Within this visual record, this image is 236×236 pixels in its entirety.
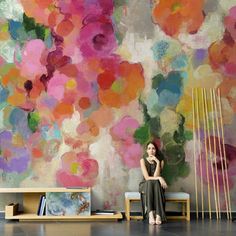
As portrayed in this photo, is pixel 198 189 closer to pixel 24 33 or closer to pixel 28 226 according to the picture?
pixel 28 226

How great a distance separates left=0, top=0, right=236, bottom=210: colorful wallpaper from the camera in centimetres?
615

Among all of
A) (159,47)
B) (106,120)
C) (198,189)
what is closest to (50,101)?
(106,120)

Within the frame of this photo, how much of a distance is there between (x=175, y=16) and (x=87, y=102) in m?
1.53

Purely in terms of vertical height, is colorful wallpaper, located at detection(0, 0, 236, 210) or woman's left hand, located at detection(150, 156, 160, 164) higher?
colorful wallpaper, located at detection(0, 0, 236, 210)

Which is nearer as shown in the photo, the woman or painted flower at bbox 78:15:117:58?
the woman

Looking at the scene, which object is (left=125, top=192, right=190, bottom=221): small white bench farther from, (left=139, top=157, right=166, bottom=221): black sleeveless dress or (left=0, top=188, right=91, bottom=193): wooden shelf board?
(left=0, top=188, right=91, bottom=193): wooden shelf board

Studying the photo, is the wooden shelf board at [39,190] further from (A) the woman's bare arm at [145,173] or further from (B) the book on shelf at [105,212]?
(A) the woman's bare arm at [145,173]

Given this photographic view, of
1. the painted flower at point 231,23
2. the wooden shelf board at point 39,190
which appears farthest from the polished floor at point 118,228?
the painted flower at point 231,23

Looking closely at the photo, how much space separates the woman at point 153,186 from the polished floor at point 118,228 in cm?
15

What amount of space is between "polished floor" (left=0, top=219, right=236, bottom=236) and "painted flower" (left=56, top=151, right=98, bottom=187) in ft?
2.09

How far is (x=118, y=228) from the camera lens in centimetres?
532

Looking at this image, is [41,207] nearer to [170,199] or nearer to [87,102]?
[87,102]

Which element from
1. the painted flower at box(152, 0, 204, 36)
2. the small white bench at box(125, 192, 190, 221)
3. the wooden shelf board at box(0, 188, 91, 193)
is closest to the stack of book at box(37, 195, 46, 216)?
the wooden shelf board at box(0, 188, 91, 193)

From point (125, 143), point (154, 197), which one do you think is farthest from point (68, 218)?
point (125, 143)
